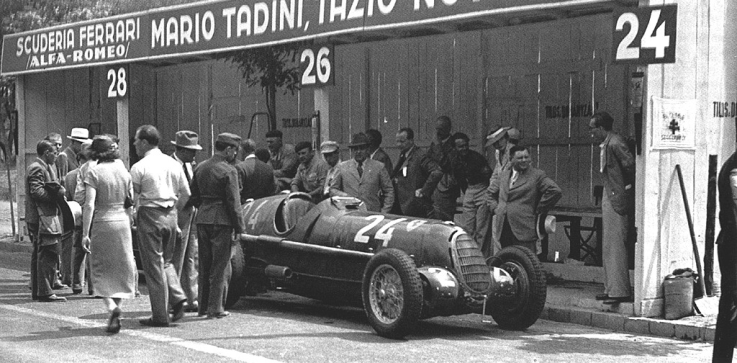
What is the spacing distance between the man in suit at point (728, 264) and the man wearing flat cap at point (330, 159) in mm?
7231

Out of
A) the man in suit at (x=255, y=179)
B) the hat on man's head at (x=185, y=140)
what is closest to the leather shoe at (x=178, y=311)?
the hat on man's head at (x=185, y=140)

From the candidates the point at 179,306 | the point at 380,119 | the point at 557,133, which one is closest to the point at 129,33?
the point at 380,119

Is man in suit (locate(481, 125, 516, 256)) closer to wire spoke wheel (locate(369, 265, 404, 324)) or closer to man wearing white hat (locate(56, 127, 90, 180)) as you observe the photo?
wire spoke wheel (locate(369, 265, 404, 324))

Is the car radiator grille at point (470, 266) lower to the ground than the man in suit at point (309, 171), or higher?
lower

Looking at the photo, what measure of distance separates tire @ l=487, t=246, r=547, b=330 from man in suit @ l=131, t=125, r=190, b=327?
3.16m

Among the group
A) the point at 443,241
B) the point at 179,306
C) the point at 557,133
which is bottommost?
the point at 179,306

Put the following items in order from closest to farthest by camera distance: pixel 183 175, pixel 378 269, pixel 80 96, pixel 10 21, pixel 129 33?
pixel 378 269 → pixel 183 175 → pixel 129 33 → pixel 80 96 → pixel 10 21

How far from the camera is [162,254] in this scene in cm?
1078

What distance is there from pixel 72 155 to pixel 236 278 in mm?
4361

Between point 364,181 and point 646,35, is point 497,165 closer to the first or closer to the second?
point 364,181

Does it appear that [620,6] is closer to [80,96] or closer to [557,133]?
[557,133]

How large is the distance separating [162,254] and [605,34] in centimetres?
701

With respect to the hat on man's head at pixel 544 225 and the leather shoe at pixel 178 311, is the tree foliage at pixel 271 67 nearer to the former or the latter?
the hat on man's head at pixel 544 225

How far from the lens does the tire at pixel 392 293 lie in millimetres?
9875
